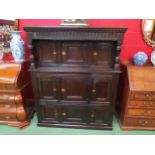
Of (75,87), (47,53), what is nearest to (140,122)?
(75,87)

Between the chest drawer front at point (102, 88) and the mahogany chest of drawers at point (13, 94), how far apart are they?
1007 mm

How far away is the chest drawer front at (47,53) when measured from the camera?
1.80 m

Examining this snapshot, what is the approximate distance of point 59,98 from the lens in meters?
1.98

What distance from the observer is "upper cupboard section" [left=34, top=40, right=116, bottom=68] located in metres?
1.76

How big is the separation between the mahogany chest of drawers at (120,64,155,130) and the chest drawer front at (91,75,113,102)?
250mm

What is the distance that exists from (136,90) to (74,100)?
82 cm

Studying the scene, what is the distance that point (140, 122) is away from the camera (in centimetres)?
198

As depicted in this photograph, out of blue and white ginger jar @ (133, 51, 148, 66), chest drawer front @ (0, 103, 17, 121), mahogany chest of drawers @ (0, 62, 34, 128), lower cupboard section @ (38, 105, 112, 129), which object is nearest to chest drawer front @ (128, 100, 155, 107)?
lower cupboard section @ (38, 105, 112, 129)

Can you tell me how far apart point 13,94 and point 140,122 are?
181 centimetres

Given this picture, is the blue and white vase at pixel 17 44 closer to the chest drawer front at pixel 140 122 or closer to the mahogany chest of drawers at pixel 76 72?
the mahogany chest of drawers at pixel 76 72

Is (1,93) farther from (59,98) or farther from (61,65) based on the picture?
(61,65)

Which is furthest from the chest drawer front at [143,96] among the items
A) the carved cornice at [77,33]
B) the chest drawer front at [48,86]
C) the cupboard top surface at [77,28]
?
the chest drawer front at [48,86]

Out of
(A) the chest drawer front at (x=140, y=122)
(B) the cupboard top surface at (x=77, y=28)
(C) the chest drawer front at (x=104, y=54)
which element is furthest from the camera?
(A) the chest drawer front at (x=140, y=122)
